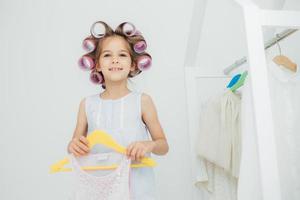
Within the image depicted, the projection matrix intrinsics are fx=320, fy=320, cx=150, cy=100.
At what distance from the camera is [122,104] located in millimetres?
1000

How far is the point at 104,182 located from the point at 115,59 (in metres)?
0.38

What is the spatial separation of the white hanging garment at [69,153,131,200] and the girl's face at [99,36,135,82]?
264mm

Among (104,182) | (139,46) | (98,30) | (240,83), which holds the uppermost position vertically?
(98,30)

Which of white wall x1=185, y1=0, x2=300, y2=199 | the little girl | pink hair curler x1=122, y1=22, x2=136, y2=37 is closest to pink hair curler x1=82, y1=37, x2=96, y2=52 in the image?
the little girl

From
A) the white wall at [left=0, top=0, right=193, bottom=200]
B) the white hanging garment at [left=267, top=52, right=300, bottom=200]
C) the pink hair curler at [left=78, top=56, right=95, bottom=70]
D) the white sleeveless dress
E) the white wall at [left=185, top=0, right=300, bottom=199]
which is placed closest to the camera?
the white hanging garment at [left=267, top=52, right=300, bottom=200]

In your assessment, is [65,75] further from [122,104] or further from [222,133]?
[222,133]

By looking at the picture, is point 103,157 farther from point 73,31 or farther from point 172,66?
point 73,31

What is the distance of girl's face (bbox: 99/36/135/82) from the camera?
99 centimetres

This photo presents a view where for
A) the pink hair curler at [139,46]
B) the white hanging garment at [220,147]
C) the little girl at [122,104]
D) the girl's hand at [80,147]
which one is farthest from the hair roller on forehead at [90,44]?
the white hanging garment at [220,147]

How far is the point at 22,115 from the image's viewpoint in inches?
59.1

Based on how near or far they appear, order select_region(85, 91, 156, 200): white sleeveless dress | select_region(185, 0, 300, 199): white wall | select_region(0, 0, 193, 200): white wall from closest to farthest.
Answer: select_region(85, 91, 156, 200): white sleeveless dress → select_region(0, 0, 193, 200): white wall → select_region(185, 0, 300, 199): white wall

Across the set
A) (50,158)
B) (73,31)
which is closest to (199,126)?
(50,158)

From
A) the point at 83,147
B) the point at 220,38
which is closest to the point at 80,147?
the point at 83,147

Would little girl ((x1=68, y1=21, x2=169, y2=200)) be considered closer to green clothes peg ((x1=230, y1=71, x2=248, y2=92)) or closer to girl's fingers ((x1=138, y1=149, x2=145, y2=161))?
girl's fingers ((x1=138, y1=149, x2=145, y2=161))
